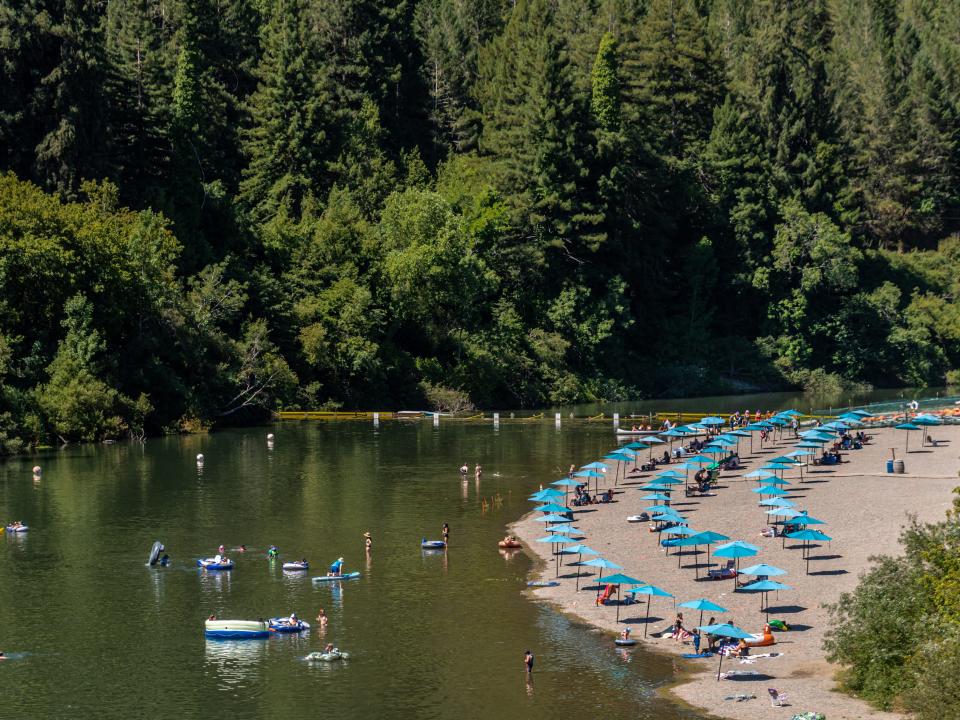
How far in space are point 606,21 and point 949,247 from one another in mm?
55950

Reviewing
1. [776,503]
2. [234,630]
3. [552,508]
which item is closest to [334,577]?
[234,630]

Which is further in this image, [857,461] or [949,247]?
[949,247]

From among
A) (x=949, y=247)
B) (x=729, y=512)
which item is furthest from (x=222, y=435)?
(x=949, y=247)

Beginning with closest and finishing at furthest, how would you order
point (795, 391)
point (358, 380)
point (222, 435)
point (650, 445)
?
point (650, 445), point (222, 435), point (358, 380), point (795, 391)

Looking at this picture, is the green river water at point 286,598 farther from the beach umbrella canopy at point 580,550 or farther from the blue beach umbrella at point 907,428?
the blue beach umbrella at point 907,428

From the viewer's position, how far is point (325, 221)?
142 metres

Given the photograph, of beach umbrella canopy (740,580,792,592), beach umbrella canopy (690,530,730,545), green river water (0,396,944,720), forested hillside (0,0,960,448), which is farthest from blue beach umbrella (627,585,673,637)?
forested hillside (0,0,960,448)

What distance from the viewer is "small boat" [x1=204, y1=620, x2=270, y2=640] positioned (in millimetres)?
57906

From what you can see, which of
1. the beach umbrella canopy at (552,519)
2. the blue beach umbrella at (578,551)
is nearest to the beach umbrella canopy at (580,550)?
the blue beach umbrella at (578,551)

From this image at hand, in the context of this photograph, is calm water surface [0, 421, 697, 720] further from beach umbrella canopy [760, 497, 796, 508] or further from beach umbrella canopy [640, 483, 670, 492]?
beach umbrella canopy [760, 497, 796, 508]

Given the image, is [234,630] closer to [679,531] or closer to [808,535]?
[679,531]

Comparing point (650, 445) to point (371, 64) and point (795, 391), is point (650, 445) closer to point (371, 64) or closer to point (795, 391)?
point (795, 391)

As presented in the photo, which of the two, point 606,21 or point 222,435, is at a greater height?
point 606,21

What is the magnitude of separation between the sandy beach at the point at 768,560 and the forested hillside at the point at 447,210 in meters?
43.0
